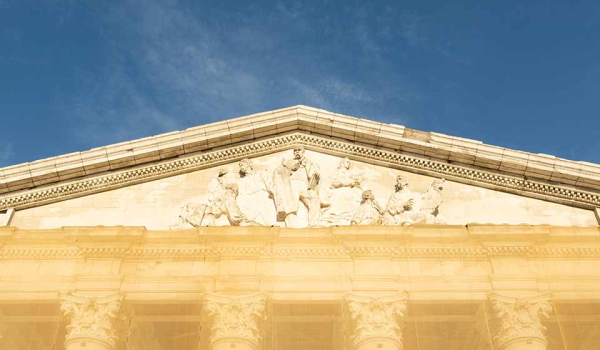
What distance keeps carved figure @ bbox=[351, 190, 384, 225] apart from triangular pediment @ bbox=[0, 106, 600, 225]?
1.34 feet

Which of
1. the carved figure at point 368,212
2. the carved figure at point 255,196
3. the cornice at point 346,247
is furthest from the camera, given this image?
the carved figure at point 255,196

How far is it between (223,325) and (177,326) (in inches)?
78.7

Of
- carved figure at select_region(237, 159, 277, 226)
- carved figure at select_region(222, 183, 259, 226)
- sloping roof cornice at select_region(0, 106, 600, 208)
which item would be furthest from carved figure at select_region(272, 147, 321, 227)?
sloping roof cornice at select_region(0, 106, 600, 208)

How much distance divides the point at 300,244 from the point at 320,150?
2717 mm

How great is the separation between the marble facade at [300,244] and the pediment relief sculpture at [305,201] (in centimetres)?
3

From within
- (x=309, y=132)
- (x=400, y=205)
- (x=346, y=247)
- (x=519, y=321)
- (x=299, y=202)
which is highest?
(x=309, y=132)

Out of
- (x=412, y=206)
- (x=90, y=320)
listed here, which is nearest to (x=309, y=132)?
(x=412, y=206)

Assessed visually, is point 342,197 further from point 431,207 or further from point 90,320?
point 90,320

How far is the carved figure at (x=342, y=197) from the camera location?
45.8ft

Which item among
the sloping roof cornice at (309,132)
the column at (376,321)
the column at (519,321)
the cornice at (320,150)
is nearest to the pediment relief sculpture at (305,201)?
the cornice at (320,150)

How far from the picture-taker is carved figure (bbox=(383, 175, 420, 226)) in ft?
45.4

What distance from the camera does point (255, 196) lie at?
14.3 meters

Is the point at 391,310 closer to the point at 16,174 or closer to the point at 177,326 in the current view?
the point at 177,326

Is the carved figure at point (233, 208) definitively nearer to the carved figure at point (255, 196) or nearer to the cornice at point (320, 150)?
the carved figure at point (255, 196)
